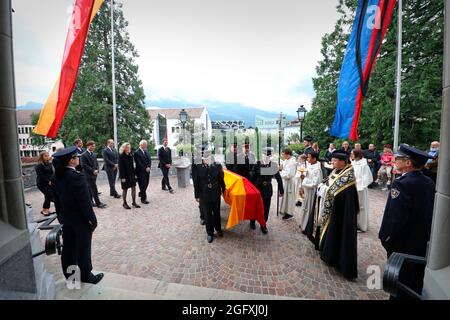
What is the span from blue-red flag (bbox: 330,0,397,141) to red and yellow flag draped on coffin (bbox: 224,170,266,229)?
2.91 metres

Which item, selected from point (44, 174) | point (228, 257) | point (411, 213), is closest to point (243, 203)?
point (228, 257)

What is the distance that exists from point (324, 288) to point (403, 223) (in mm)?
1498

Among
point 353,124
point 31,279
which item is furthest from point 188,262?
point 353,124

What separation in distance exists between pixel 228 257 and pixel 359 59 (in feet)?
18.2

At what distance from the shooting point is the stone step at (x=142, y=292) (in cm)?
252

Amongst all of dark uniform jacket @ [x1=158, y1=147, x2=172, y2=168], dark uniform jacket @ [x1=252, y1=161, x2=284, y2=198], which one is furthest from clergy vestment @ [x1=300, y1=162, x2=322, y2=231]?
dark uniform jacket @ [x1=158, y1=147, x2=172, y2=168]

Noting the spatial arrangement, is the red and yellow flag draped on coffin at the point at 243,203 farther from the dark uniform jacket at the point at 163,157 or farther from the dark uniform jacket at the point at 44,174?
the dark uniform jacket at the point at 44,174

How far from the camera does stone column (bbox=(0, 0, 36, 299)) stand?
1896 mm

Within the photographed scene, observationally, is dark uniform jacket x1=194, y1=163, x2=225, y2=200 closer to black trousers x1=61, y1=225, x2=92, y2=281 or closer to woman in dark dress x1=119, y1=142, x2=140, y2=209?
black trousers x1=61, y1=225, x2=92, y2=281

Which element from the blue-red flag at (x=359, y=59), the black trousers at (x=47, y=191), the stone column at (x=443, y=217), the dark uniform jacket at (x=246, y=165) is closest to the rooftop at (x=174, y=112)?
the black trousers at (x=47, y=191)

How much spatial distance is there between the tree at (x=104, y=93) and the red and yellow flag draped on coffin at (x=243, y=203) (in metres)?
14.2

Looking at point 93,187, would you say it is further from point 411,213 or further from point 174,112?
point 174,112

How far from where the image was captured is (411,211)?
2545mm
